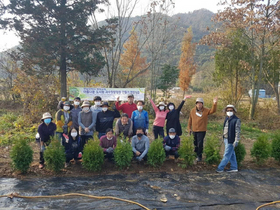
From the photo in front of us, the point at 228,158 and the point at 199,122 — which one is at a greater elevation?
the point at 199,122

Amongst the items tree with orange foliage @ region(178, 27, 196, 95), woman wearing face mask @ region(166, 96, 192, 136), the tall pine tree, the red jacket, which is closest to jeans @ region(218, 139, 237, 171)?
woman wearing face mask @ region(166, 96, 192, 136)

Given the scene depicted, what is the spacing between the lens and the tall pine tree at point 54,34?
11.4 meters

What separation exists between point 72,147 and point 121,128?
1429mm

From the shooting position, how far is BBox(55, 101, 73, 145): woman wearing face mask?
6.26 m

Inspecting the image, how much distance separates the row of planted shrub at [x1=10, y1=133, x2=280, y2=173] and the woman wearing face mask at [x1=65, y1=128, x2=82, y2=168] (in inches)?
14.2

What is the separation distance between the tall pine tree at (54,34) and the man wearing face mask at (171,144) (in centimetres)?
759

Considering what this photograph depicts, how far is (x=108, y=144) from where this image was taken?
6.18 m

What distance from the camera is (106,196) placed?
441cm

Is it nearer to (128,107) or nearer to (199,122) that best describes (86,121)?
(128,107)

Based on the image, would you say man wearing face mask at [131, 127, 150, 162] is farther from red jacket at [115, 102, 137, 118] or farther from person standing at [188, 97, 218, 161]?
person standing at [188, 97, 218, 161]

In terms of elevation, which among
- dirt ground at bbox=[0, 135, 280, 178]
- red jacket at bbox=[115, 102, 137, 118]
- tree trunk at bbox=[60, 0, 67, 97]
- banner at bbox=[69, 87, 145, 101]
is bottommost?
dirt ground at bbox=[0, 135, 280, 178]

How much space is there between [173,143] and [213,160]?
119 centimetres

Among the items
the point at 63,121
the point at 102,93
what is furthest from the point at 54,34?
the point at 63,121

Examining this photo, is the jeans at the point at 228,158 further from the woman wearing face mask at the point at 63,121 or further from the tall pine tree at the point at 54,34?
the tall pine tree at the point at 54,34
